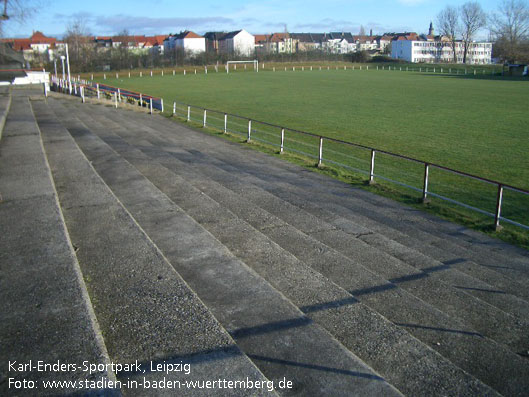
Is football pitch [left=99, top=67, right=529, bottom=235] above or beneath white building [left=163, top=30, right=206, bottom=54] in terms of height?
beneath

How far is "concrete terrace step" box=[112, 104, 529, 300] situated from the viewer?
739 cm

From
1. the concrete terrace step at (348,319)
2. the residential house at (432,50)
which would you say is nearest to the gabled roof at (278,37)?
the residential house at (432,50)

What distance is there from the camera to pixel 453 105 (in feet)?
118

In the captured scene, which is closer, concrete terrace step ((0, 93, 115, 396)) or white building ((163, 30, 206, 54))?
concrete terrace step ((0, 93, 115, 396))

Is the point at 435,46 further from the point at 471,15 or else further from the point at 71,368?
the point at 71,368

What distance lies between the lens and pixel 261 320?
4.94 meters

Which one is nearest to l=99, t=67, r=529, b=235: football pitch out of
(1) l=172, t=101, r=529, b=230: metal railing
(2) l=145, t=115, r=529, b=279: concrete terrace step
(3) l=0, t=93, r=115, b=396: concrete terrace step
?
(1) l=172, t=101, r=529, b=230: metal railing

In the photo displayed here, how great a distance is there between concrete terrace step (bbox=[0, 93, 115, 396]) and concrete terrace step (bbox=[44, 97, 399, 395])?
4.52ft

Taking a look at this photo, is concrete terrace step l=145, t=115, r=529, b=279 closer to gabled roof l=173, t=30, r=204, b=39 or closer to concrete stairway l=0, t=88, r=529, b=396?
concrete stairway l=0, t=88, r=529, b=396

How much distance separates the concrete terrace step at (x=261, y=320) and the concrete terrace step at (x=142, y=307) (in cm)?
34

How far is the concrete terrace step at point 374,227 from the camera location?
291 inches

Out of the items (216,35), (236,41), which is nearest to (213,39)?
(216,35)

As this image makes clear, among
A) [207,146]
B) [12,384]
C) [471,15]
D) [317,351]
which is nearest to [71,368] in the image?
[12,384]

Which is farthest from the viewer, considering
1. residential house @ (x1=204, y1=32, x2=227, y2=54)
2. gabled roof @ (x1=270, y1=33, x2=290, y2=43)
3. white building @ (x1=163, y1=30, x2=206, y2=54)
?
gabled roof @ (x1=270, y1=33, x2=290, y2=43)
